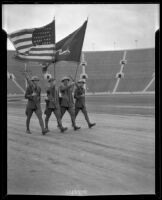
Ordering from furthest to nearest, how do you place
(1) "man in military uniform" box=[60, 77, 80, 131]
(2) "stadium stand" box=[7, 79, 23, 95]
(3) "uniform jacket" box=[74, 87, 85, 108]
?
(1) "man in military uniform" box=[60, 77, 80, 131] < (3) "uniform jacket" box=[74, 87, 85, 108] < (2) "stadium stand" box=[7, 79, 23, 95]

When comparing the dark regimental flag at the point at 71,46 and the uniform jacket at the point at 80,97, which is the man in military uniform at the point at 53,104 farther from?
the dark regimental flag at the point at 71,46

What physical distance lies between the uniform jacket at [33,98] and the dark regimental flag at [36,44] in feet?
2.32

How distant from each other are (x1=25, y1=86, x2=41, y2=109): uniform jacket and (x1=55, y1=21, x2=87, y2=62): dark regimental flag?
33.0 inches

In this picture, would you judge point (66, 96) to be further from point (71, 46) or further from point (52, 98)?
point (71, 46)

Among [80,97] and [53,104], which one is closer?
[80,97]

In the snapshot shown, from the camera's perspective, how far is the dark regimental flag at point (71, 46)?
537 cm

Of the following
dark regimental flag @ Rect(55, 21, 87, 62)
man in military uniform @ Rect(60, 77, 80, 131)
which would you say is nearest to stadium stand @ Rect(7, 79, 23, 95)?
dark regimental flag @ Rect(55, 21, 87, 62)

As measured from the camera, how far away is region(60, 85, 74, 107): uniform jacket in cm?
670

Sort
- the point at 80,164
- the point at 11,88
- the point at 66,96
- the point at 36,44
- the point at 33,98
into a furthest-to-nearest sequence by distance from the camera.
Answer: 1. the point at 66,96
2. the point at 33,98
3. the point at 36,44
4. the point at 11,88
5. the point at 80,164

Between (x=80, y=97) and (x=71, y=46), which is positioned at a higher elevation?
(x=71, y=46)

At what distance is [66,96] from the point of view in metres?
6.72

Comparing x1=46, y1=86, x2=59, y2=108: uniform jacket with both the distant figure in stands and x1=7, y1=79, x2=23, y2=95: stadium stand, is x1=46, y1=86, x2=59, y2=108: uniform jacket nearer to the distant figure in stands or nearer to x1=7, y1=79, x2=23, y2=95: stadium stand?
the distant figure in stands

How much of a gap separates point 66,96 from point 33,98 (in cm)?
99

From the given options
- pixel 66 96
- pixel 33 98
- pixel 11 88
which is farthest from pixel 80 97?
pixel 11 88
